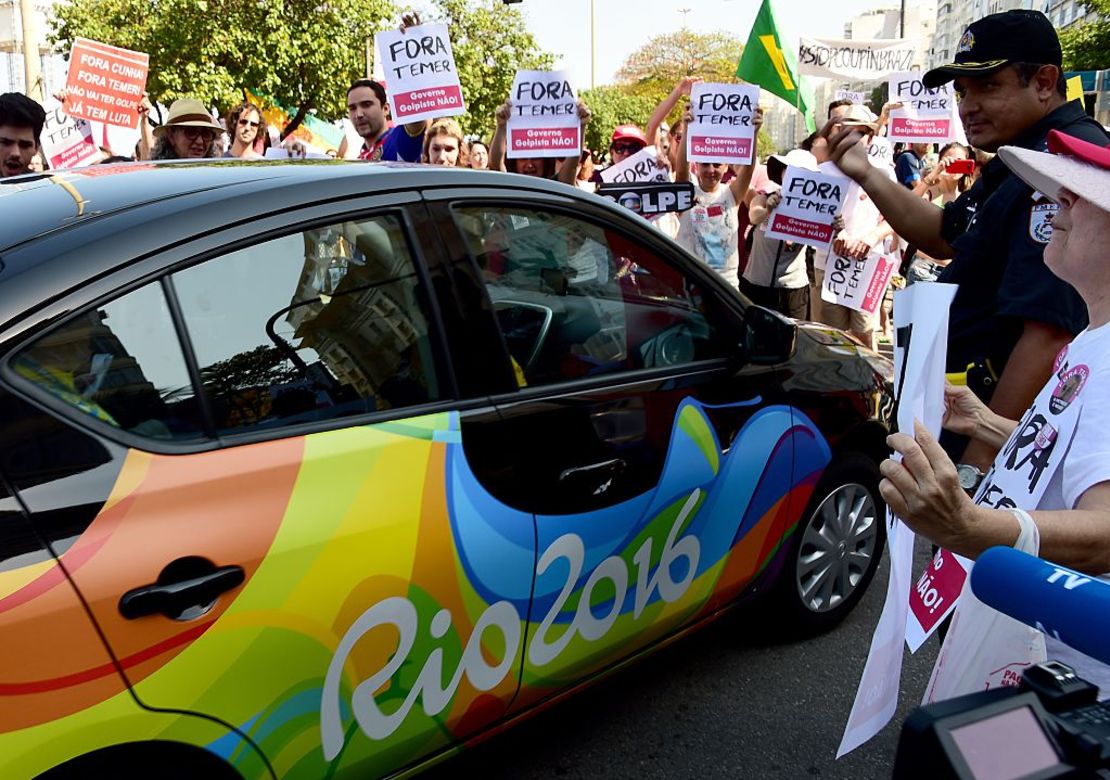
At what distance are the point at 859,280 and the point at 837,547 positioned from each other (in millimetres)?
3298

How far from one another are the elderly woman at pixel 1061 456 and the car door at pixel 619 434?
94 centimetres

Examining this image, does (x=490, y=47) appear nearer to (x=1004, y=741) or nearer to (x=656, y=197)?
(x=656, y=197)

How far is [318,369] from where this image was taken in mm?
1875

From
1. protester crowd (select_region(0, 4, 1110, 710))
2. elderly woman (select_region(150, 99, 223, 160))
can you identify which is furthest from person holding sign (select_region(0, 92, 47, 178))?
elderly woman (select_region(150, 99, 223, 160))

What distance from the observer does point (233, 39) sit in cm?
2091

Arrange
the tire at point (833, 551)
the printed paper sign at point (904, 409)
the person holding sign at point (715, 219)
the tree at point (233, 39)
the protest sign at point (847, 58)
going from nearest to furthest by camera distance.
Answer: the printed paper sign at point (904, 409) → the tire at point (833, 551) → the person holding sign at point (715, 219) → the protest sign at point (847, 58) → the tree at point (233, 39)

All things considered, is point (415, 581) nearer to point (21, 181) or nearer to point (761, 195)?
point (21, 181)

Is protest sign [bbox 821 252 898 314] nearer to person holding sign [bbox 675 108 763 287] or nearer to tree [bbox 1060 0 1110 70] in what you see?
person holding sign [bbox 675 108 763 287]

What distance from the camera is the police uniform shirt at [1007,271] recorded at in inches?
80.3

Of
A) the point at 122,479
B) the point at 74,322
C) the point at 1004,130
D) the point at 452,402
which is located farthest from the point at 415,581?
the point at 1004,130

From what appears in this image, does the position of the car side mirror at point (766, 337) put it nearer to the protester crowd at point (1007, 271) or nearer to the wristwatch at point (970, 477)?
the protester crowd at point (1007, 271)

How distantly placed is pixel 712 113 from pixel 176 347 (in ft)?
16.4

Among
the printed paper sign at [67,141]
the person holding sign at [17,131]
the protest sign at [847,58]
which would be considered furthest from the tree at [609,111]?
the person holding sign at [17,131]

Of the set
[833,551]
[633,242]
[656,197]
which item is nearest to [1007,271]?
[633,242]
